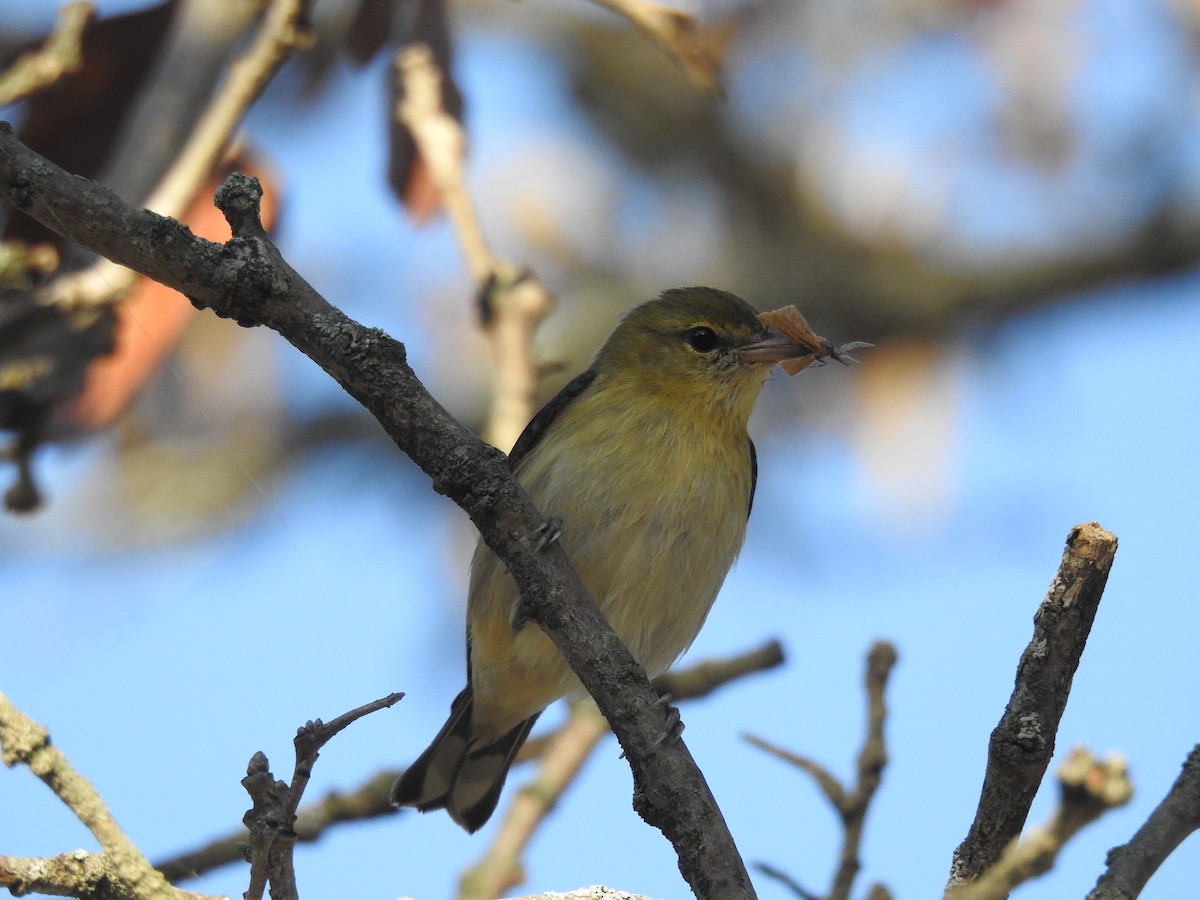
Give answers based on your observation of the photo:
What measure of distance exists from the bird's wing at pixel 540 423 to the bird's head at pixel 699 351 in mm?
153

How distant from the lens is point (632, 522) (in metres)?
4.68

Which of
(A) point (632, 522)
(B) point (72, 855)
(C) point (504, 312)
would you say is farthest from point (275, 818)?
(C) point (504, 312)

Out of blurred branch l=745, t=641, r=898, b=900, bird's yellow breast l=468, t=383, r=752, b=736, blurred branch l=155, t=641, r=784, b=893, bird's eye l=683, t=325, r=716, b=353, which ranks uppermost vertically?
bird's eye l=683, t=325, r=716, b=353

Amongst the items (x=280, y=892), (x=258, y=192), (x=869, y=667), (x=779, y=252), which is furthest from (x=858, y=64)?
(x=280, y=892)

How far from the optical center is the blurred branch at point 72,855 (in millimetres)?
2490

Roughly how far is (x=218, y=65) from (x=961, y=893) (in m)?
3.60

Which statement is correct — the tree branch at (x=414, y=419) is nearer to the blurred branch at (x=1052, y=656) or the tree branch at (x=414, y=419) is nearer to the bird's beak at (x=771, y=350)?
the blurred branch at (x=1052, y=656)

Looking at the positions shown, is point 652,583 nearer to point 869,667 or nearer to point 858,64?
point 869,667

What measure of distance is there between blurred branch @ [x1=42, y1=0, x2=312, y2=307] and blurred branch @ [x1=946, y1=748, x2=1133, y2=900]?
314cm

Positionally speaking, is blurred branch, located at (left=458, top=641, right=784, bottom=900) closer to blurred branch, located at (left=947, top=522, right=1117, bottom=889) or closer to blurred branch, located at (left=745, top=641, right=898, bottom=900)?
blurred branch, located at (left=745, top=641, right=898, bottom=900)

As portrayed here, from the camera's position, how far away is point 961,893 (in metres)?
2.50

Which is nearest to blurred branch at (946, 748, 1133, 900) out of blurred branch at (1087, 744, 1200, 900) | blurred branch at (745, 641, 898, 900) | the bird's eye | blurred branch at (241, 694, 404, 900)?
blurred branch at (1087, 744, 1200, 900)

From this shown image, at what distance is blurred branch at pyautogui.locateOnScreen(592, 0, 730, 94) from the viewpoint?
419cm

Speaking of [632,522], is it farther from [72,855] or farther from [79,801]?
[72,855]
